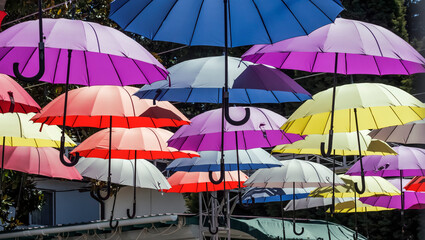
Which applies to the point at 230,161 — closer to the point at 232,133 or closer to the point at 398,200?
the point at 232,133

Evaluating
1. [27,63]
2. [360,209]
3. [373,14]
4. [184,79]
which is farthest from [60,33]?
[373,14]

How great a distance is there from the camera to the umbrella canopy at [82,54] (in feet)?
17.2

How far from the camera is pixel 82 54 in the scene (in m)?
6.50

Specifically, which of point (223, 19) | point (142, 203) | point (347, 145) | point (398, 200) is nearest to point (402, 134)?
point (347, 145)

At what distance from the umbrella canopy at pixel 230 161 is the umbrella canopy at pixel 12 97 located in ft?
15.4

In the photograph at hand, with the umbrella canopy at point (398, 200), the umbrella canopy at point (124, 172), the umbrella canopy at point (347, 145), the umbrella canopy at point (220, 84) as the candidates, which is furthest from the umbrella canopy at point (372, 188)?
the umbrella canopy at point (220, 84)

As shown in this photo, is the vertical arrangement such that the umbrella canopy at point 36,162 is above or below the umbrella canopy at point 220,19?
below

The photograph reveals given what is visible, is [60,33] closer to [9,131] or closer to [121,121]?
[9,131]

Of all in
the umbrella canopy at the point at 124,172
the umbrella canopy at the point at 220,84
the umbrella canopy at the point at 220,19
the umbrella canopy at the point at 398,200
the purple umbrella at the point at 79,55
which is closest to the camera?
the purple umbrella at the point at 79,55

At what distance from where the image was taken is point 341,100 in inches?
285

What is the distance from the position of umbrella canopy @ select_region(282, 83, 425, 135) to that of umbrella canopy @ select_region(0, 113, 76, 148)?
2.63 meters

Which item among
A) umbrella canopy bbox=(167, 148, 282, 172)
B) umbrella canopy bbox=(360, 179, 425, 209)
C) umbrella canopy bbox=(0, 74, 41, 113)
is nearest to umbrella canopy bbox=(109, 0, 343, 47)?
umbrella canopy bbox=(0, 74, 41, 113)

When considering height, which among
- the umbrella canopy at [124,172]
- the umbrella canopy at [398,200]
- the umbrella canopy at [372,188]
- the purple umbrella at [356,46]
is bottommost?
the umbrella canopy at [398,200]

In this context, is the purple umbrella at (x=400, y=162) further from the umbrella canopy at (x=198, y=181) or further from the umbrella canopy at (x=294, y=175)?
the umbrella canopy at (x=198, y=181)
